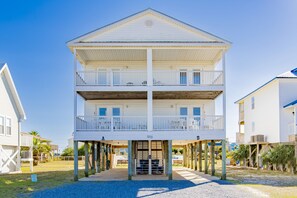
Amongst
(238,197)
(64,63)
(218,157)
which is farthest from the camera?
(218,157)

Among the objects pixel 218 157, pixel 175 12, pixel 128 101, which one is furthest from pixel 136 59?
pixel 218 157

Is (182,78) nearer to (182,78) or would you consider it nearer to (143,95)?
(182,78)

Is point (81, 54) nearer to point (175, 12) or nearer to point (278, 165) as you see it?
point (175, 12)

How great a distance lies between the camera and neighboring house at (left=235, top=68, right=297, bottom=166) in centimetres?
3453

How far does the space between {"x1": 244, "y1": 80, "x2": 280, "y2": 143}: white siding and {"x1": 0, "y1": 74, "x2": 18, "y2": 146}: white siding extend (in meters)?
22.7

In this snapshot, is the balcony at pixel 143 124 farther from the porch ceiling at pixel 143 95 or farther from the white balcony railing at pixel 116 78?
the white balcony railing at pixel 116 78

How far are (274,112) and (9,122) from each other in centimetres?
2296

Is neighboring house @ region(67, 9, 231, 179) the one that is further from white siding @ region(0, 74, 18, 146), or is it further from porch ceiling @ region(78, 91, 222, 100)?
white siding @ region(0, 74, 18, 146)

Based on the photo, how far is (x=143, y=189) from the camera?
19.7m

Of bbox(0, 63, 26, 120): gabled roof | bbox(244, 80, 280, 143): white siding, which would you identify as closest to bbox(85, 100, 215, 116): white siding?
bbox(0, 63, 26, 120): gabled roof

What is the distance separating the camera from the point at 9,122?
3362 cm

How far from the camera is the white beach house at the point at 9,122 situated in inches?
1272

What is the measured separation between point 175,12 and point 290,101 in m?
12.5

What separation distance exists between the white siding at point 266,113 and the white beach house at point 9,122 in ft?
72.9
